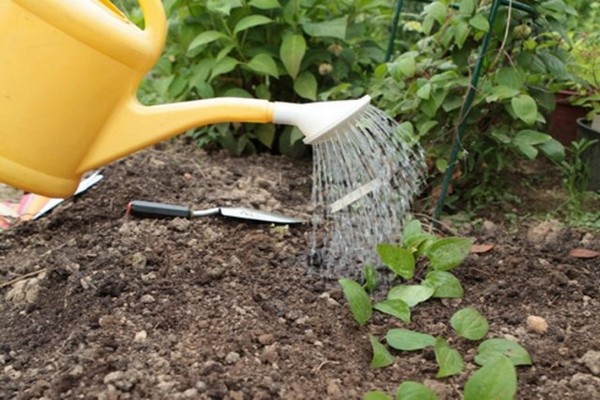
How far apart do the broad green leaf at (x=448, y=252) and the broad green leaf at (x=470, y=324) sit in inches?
5.9

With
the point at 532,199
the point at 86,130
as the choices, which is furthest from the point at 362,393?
the point at 532,199

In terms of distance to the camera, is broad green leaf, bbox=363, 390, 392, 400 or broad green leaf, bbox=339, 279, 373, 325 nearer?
broad green leaf, bbox=363, 390, 392, 400

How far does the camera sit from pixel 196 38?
2.19 metres

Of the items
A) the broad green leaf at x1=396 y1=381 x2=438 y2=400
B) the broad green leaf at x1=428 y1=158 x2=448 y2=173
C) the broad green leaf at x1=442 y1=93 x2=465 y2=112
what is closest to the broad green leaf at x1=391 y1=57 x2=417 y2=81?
the broad green leaf at x1=442 y1=93 x2=465 y2=112

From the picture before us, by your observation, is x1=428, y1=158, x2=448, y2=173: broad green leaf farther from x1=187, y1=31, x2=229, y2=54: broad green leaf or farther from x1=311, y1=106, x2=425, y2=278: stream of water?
x1=187, y1=31, x2=229, y2=54: broad green leaf

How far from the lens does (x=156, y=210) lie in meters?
1.70

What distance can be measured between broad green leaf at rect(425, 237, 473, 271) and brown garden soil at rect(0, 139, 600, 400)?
75 mm

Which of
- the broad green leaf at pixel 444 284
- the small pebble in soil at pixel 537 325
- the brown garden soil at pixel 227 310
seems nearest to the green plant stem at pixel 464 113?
the brown garden soil at pixel 227 310

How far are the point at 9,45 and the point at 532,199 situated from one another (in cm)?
137

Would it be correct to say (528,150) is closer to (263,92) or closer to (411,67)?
(411,67)

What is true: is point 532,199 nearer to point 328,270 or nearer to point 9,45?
point 328,270

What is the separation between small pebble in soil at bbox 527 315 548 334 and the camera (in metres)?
1.31

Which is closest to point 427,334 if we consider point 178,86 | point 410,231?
point 410,231

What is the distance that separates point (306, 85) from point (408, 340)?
1.14 m
